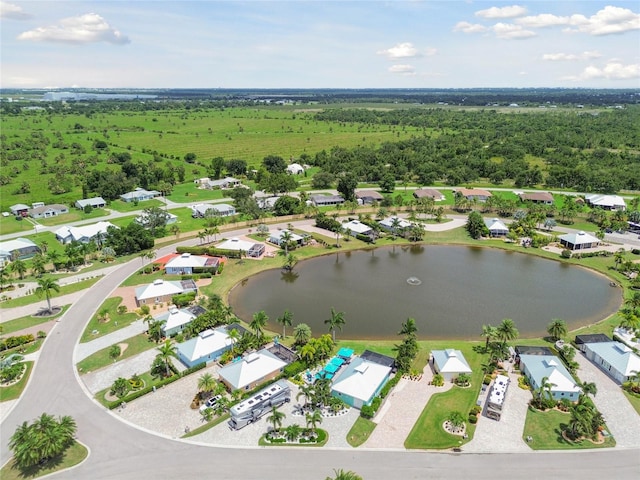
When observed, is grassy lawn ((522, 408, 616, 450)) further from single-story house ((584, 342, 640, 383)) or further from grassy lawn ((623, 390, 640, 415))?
single-story house ((584, 342, 640, 383))

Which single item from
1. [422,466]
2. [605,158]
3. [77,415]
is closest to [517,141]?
[605,158]

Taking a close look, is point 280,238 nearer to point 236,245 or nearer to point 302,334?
point 236,245

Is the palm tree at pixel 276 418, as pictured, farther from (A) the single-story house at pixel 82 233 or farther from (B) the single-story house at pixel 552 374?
(A) the single-story house at pixel 82 233

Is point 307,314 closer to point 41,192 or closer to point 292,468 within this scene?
point 292,468

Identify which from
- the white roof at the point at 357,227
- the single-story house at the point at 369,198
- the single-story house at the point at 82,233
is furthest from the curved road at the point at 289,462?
the single-story house at the point at 369,198

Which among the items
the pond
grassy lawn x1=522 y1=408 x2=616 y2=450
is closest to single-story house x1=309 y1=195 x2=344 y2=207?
the pond

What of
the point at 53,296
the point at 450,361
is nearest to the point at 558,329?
the point at 450,361

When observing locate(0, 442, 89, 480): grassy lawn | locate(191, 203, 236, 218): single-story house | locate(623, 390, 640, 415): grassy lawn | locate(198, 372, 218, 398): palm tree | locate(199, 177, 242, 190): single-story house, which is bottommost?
locate(0, 442, 89, 480): grassy lawn
